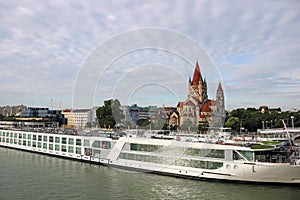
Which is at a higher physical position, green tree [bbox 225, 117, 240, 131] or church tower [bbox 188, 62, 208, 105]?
church tower [bbox 188, 62, 208, 105]

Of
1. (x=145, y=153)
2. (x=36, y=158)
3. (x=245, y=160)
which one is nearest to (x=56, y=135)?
(x=36, y=158)

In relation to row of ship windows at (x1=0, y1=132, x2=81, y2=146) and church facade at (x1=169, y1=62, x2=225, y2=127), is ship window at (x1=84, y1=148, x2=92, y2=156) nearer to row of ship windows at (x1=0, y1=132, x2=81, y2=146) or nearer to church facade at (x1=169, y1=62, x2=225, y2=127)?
row of ship windows at (x1=0, y1=132, x2=81, y2=146)

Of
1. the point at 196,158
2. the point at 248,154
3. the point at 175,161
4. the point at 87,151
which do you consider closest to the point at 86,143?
the point at 87,151

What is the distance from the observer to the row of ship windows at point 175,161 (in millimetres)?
21141

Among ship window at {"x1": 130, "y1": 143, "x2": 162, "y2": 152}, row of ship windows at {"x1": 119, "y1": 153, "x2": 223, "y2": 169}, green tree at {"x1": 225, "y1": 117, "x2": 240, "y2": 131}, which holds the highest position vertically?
green tree at {"x1": 225, "y1": 117, "x2": 240, "y2": 131}

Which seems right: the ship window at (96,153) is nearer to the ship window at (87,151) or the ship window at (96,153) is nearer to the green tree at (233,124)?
the ship window at (87,151)

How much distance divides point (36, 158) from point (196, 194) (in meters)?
20.9

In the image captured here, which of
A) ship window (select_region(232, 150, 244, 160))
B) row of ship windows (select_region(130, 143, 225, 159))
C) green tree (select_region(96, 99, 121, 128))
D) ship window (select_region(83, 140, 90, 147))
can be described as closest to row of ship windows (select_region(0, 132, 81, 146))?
ship window (select_region(83, 140, 90, 147))

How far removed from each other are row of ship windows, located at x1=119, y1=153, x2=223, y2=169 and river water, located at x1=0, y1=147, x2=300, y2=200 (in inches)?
48.9

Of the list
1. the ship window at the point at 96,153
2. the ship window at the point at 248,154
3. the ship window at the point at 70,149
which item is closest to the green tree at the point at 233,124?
the ship window at the point at 70,149

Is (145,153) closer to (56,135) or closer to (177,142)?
(177,142)

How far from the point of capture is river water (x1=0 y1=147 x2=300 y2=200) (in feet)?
57.0

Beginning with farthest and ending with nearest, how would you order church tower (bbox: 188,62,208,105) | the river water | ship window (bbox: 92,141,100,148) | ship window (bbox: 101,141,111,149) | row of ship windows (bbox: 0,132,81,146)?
church tower (bbox: 188,62,208,105) < row of ship windows (bbox: 0,132,81,146) < ship window (bbox: 92,141,100,148) < ship window (bbox: 101,141,111,149) < the river water

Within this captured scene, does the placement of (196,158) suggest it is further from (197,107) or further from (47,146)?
(197,107)
